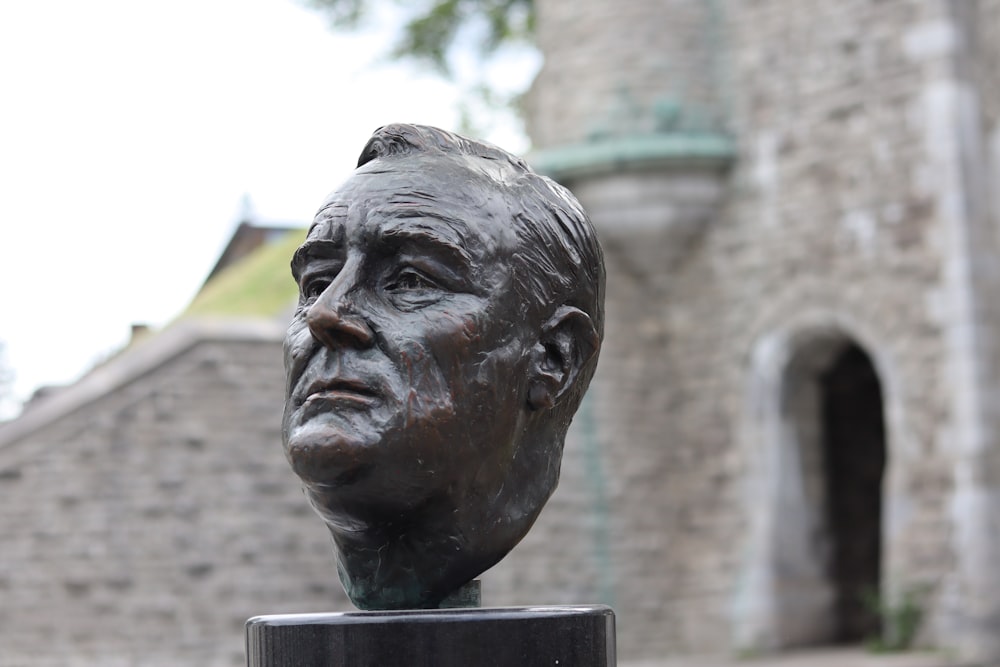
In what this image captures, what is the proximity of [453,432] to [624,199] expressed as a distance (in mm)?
11134

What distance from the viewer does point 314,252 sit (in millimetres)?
3182

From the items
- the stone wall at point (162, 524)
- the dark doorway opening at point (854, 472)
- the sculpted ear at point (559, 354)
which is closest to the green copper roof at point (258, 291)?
the stone wall at point (162, 524)

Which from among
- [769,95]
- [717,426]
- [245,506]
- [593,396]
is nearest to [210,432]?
[245,506]

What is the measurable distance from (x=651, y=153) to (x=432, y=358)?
1110 cm

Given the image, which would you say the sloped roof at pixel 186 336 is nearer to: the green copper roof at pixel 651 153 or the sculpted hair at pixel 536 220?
the green copper roof at pixel 651 153

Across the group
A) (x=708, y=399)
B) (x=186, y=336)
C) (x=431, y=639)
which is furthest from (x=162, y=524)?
→ (x=431, y=639)

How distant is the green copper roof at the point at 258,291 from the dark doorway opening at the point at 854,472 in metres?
5.07

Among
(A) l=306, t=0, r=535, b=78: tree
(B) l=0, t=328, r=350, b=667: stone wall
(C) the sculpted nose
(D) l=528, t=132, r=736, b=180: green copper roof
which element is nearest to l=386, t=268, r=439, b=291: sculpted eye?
(C) the sculpted nose

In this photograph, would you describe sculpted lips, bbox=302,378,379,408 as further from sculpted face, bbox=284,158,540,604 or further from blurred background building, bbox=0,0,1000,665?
blurred background building, bbox=0,0,1000,665

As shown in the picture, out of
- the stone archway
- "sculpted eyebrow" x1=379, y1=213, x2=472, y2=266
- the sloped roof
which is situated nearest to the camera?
"sculpted eyebrow" x1=379, y1=213, x2=472, y2=266

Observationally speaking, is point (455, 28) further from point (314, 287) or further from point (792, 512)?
point (314, 287)

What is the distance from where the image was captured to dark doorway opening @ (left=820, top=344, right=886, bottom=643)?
14250 millimetres

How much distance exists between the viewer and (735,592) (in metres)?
13.4

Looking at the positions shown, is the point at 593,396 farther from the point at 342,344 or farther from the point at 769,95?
the point at 342,344
